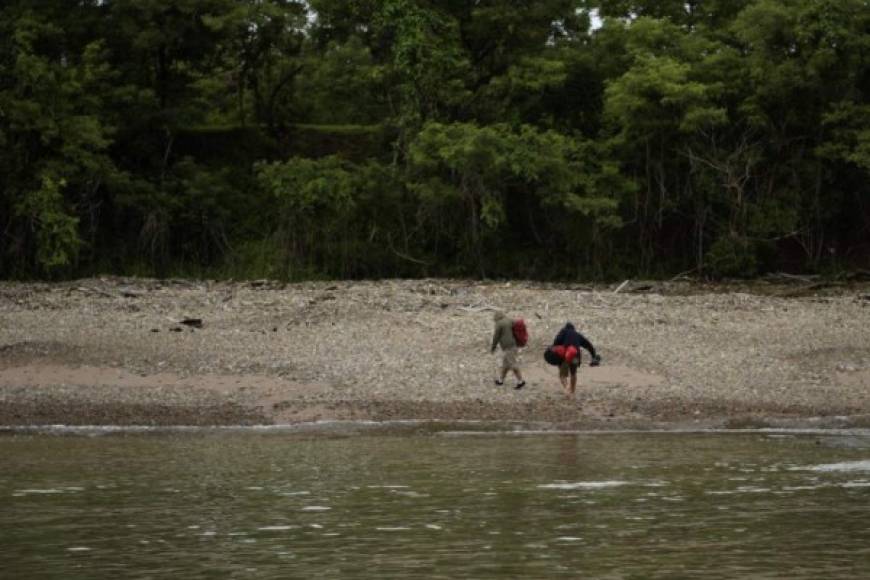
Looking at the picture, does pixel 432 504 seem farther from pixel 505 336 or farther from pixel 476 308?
pixel 476 308

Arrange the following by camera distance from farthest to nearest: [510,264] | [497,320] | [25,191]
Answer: [510,264] → [25,191] → [497,320]

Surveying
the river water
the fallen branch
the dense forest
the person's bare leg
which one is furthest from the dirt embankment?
the dense forest

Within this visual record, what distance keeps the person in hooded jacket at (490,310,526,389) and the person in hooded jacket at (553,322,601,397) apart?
800 mm

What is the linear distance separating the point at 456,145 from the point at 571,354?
2067 cm

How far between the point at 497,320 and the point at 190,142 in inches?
1198

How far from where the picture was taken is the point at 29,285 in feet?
131

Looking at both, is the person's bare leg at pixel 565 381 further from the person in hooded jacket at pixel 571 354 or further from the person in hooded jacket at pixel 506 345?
the person in hooded jacket at pixel 506 345

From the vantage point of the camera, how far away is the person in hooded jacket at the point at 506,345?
23344 millimetres

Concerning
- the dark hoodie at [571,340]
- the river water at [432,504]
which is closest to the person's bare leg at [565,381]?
the dark hoodie at [571,340]

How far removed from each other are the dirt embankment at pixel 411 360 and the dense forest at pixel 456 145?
8.77 meters

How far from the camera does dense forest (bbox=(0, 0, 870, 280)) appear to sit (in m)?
43.1

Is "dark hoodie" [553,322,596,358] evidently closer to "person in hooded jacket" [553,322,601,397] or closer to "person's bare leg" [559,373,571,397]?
"person in hooded jacket" [553,322,601,397]

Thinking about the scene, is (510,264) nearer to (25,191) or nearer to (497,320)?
(25,191)

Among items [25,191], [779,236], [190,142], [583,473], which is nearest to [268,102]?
[190,142]
